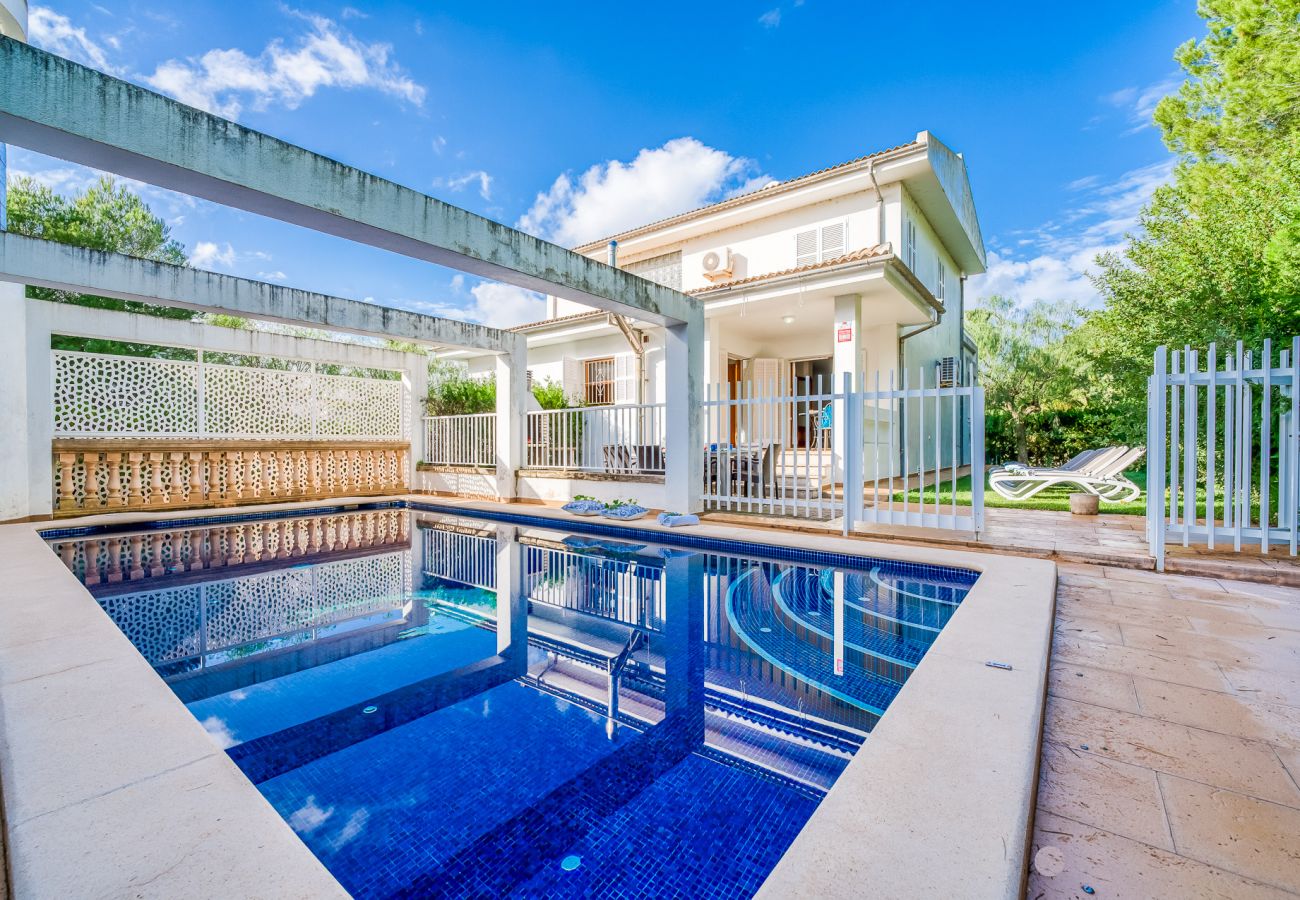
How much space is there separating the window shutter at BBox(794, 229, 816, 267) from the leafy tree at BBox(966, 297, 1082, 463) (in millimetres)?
8217

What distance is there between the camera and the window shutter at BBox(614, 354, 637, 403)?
41.9 ft

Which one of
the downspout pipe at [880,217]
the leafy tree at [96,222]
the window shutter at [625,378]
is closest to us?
the downspout pipe at [880,217]

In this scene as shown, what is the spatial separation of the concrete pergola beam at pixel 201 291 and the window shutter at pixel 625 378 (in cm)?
326

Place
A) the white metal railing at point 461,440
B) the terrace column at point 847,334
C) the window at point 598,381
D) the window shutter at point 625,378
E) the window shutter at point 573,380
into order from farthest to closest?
the window shutter at point 573,380 → the window at point 598,381 → the window shutter at point 625,378 → the white metal railing at point 461,440 → the terrace column at point 847,334

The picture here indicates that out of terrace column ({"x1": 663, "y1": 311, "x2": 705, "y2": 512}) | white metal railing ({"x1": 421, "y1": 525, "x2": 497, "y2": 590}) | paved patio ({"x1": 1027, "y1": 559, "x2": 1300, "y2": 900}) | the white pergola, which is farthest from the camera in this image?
terrace column ({"x1": 663, "y1": 311, "x2": 705, "y2": 512})

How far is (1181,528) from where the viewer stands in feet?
17.3

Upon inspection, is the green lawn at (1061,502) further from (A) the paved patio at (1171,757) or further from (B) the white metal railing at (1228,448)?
(A) the paved patio at (1171,757)

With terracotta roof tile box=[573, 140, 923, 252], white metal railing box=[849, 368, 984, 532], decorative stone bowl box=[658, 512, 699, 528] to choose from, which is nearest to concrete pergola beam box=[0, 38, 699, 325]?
decorative stone bowl box=[658, 512, 699, 528]

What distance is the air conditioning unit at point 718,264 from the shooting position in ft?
41.4

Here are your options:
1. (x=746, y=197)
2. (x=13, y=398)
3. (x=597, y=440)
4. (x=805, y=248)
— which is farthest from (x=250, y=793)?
(x=746, y=197)

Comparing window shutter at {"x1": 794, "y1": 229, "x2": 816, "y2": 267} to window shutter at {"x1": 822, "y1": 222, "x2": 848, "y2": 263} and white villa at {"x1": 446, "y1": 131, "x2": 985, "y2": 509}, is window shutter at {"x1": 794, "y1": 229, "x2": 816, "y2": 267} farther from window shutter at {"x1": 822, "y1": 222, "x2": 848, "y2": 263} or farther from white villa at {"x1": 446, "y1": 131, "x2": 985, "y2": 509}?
window shutter at {"x1": 822, "y1": 222, "x2": 848, "y2": 263}

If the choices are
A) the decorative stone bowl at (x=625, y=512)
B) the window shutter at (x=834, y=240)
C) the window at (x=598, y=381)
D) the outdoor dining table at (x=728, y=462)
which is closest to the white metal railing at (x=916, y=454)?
the outdoor dining table at (x=728, y=462)

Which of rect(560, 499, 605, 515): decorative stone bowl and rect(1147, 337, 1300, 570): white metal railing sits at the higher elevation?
rect(1147, 337, 1300, 570): white metal railing

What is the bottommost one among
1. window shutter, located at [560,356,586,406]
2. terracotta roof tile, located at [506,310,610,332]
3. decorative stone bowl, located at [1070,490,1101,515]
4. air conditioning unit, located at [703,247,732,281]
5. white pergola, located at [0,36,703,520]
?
decorative stone bowl, located at [1070,490,1101,515]
